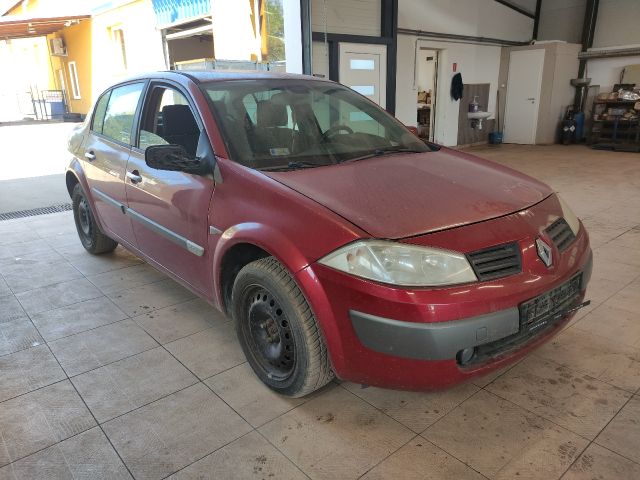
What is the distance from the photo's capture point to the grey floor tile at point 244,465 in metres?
1.72

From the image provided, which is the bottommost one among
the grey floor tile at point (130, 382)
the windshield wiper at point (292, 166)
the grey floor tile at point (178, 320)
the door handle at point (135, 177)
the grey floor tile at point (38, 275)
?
the grey floor tile at point (130, 382)

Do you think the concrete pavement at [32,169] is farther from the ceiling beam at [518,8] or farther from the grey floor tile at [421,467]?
the ceiling beam at [518,8]

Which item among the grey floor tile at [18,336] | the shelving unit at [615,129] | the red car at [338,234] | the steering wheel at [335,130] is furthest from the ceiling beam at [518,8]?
the grey floor tile at [18,336]

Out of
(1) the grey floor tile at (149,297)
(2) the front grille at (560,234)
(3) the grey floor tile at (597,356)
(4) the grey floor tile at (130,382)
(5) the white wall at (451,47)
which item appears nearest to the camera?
(2) the front grille at (560,234)

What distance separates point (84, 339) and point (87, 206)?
1.55m

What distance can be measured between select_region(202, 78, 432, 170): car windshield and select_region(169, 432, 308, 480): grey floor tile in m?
1.18

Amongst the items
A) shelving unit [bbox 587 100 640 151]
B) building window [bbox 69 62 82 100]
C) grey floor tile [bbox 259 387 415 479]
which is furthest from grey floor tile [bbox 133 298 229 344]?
building window [bbox 69 62 82 100]

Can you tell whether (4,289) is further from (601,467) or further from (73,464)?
(601,467)

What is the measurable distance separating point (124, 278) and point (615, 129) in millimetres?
11846

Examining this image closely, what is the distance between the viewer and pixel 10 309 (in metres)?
3.11

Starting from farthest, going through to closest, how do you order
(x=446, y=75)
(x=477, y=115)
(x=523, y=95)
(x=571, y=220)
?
(x=523, y=95), (x=477, y=115), (x=446, y=75), (x=571, y=220)

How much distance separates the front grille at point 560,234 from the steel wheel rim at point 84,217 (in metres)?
3.45

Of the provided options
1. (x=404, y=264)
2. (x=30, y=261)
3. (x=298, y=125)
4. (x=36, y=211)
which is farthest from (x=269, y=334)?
(x=36, y=211)

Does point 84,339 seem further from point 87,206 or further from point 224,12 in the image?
point 224,12
